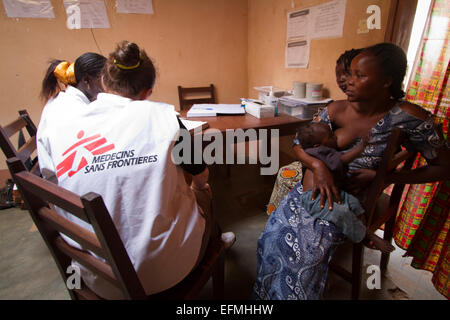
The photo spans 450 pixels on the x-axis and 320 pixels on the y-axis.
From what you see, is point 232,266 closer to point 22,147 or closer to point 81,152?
point 81,152

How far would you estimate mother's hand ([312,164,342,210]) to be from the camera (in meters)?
0.96

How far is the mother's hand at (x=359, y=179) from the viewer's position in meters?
1.03

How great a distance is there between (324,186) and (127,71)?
36.3 inches

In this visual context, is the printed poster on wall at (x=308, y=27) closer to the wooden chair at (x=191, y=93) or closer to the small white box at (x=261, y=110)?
the small white box at (x=261, y=110)

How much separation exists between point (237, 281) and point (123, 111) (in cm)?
116

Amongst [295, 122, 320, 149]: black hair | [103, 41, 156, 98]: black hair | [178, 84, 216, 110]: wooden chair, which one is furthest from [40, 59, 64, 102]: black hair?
[295, 122, 320, 149]: black hair

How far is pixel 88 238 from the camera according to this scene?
613 mm

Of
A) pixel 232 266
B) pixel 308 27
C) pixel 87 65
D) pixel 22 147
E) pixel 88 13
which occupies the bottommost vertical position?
pixel 232 266

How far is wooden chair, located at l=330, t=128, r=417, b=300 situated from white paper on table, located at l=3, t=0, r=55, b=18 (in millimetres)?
2832

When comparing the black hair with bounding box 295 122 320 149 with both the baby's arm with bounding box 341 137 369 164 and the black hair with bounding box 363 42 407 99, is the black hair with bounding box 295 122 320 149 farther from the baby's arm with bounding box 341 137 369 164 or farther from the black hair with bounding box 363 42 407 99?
the black hair with bounding box 363 42 407 99

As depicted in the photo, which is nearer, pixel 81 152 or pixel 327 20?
pixel 81 152

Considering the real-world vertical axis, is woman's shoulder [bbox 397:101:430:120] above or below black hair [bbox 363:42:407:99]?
below

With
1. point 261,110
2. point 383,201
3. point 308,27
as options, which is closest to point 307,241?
point 383,201

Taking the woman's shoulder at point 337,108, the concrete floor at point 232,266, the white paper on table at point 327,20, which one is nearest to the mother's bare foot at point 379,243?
the concrete floor at point 232,266
